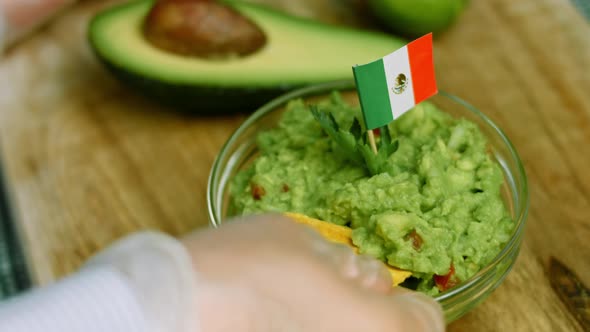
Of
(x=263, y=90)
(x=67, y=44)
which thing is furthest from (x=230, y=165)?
(x=67, y=44)

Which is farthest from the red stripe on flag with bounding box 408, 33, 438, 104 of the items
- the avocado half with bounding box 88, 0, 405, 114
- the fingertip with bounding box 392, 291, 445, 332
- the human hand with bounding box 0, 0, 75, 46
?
the human hand with bounding box 0, 0, 75, 46

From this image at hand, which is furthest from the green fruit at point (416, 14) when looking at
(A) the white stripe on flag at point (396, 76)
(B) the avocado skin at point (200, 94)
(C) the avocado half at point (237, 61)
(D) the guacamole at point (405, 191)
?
(A) the white stripe on flag at point (396, 76)

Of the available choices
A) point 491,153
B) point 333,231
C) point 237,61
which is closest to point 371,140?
point 333,231

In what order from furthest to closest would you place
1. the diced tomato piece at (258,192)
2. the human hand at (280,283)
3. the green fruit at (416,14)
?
the green fruit at (416,14) < the diced tomato piece at (258,192) < the human hand at (280,283)

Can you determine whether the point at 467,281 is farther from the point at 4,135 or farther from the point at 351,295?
the point at 4,135

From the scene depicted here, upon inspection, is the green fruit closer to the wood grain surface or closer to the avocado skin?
the wood grain surface

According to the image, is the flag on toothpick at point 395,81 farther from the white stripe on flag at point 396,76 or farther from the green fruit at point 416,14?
the green fruit at point 416,14
